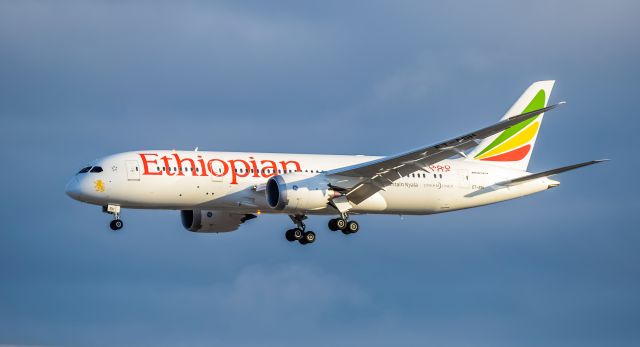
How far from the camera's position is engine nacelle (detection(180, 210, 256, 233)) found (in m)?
80.9

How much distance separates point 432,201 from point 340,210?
6.69m

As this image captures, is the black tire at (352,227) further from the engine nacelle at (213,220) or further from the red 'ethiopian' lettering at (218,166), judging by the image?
the engine nacelle at (213,220)

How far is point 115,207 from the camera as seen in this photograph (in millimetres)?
73250

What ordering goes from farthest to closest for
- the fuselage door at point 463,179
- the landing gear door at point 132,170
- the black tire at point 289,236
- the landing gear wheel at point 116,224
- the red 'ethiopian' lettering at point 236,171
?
the fuselage door at point 463,179 < the black tire at point 289,236 < the red 'ethiopian' lettering at point 236,171 < the landing gear wheel at point 116,224 < the landing gear door at point 132,170

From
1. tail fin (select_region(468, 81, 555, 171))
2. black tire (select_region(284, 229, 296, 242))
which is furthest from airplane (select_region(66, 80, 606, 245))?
tail fin (select_region(468, 81, 555, 171))

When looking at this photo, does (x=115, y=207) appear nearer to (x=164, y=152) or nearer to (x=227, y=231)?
(x=164, y=152)

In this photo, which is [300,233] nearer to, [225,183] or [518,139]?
[225,183]

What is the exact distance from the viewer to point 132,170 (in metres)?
72.9

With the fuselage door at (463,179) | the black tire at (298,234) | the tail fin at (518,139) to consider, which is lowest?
the black tire at (298,234)

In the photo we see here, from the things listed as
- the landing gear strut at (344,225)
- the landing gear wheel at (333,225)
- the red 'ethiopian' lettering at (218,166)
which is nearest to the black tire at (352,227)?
the landing gear strut at (344,225)

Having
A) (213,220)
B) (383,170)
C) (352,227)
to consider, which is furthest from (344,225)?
(213,220)

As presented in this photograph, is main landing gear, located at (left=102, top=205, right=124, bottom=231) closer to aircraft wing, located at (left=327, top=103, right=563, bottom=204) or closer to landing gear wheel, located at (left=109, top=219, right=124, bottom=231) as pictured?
landing gear wheel, located at (left=109, top=219, right=124, bottom=231)

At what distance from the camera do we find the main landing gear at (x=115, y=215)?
73188mm

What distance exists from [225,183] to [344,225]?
7.59 m
